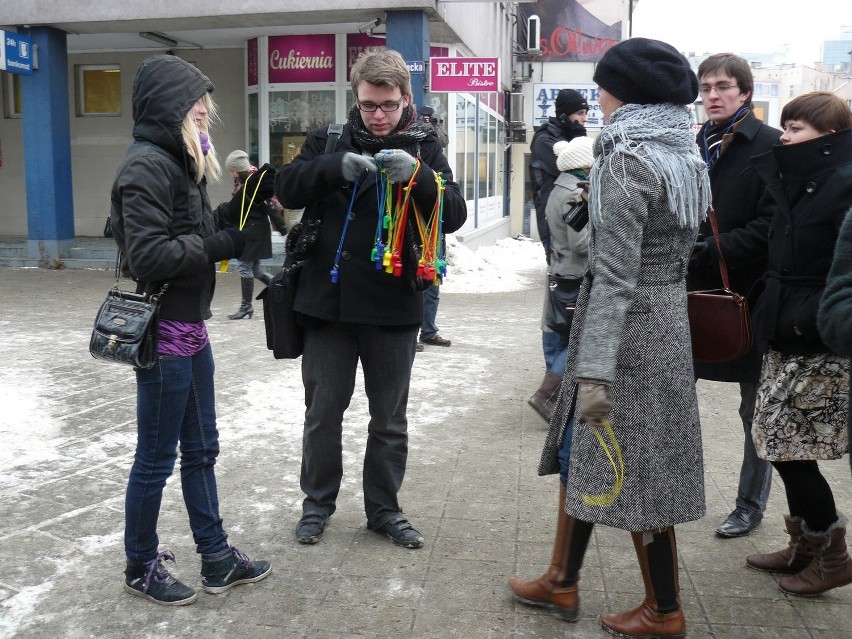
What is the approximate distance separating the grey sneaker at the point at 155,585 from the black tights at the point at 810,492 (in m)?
2.24

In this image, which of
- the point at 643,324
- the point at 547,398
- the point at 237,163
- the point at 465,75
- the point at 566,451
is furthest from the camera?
the point at 465,75

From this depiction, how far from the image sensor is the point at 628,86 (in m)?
2.84

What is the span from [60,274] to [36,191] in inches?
69.7

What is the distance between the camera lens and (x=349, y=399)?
12.9 feet

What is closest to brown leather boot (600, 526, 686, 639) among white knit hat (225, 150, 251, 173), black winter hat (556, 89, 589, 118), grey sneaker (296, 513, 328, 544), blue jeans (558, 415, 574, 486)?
blue jeans (558, 415, 574, 486)

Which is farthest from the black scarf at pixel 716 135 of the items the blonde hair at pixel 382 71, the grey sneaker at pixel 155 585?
the grey sneaker at pixel 155 585

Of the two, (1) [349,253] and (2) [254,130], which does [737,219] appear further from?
(2) [254,130]

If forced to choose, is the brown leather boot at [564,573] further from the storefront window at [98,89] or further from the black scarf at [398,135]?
the storefront window at [98,89]

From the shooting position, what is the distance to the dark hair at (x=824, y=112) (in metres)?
3.33

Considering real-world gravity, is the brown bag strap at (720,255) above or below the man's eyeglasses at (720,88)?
below

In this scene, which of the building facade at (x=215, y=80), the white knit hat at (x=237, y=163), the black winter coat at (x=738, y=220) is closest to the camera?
the black winter coat at (x=738, y=220)

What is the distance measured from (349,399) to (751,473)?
5.92ft

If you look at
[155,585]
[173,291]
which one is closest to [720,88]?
[173,291]

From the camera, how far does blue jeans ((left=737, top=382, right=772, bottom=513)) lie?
3990 mm
